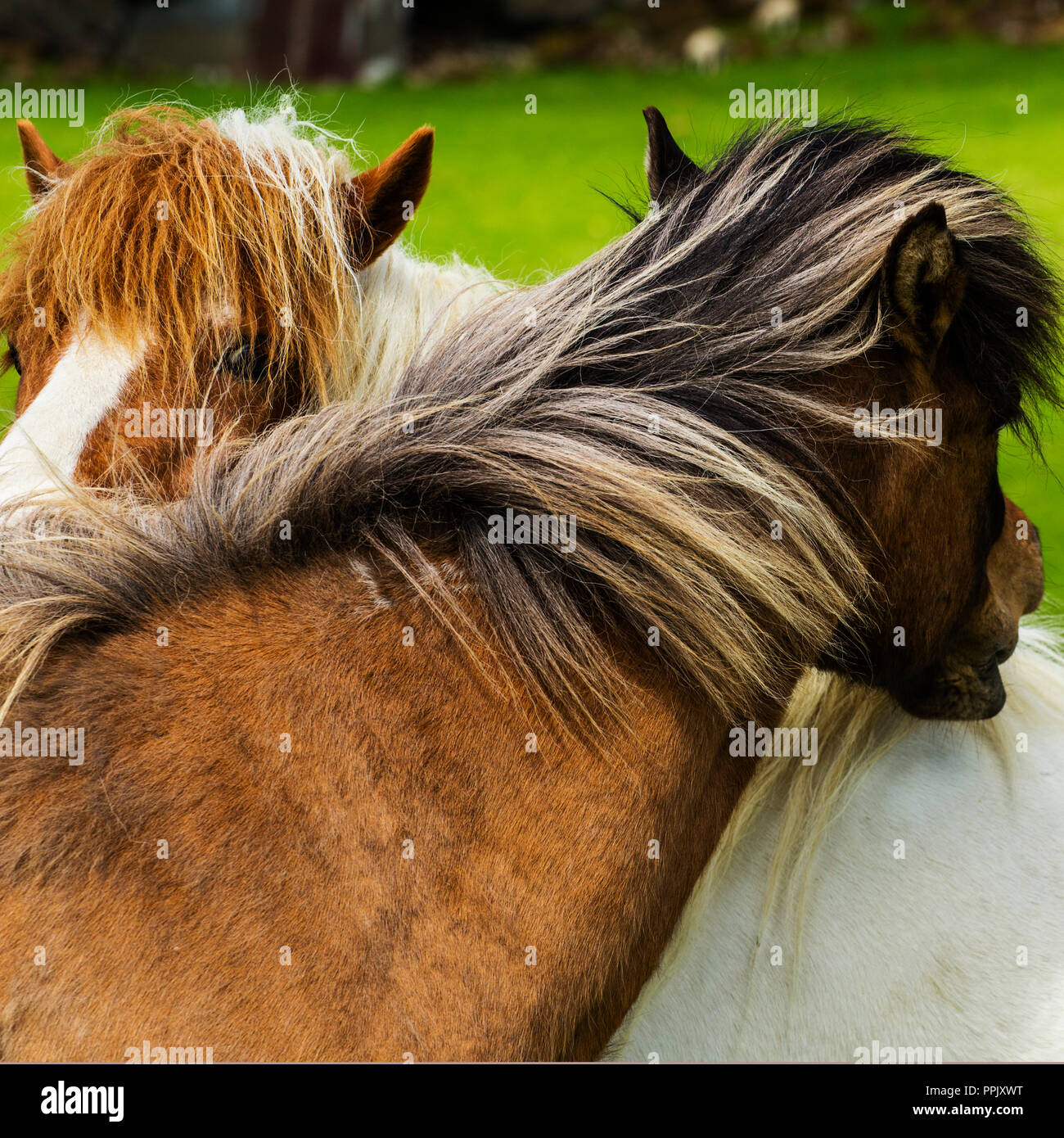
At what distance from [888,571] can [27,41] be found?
2099 cm

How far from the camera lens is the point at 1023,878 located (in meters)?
2.15

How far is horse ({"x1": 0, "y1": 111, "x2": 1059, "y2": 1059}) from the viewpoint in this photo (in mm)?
1425

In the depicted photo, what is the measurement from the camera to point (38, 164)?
3.24 metres

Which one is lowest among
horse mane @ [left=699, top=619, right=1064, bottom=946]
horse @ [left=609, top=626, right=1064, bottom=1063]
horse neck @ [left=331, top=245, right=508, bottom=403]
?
horse @ [left=609, top=626, right=1064, bottom=1063]

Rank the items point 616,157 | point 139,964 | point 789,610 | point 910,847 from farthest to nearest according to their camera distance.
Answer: point 616,157 < point 910,847 < point 789,610 < point 139,964

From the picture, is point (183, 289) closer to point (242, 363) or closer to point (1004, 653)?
point (242, 363)

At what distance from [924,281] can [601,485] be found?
1.95ft

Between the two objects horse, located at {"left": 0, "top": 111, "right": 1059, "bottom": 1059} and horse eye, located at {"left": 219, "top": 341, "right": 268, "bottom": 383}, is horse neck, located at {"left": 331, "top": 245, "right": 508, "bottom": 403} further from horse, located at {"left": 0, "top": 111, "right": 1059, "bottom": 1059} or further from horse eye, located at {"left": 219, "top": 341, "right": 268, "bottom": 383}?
horse, located at {"left": 0, "top": 111, "right": 1059, "bottom": 1059}

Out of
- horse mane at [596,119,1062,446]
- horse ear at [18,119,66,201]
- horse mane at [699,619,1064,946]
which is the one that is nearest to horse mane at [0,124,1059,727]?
horse mane at [596,119,1062,446]

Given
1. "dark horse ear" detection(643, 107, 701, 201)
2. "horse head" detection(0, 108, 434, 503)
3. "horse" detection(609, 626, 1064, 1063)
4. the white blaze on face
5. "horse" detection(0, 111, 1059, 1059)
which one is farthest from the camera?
"horse head" detection(0, 108, 434, 503)

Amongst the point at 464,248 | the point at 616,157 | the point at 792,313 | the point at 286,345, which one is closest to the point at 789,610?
the point at 792,313

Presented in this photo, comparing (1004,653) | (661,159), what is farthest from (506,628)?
(661,159)

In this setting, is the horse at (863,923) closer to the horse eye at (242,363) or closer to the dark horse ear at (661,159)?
the dark horse ear at (661,159)
